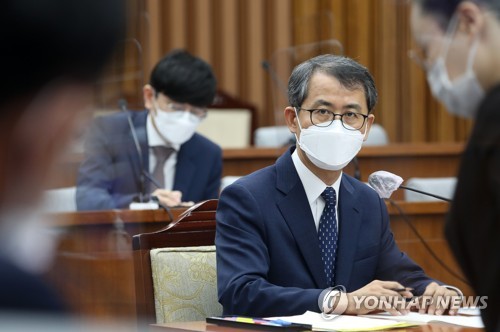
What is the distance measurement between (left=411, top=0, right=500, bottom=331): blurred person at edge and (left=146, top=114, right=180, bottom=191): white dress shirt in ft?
10.5

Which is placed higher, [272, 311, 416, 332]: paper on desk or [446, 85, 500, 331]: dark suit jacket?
[446, 85, 500, 331]: dark suit jacket

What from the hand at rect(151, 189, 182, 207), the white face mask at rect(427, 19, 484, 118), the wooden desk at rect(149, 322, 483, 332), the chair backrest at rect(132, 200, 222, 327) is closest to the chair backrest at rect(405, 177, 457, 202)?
the hand at rect(151, 189, 182, 207)

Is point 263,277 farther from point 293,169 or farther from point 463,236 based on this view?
point 463,236

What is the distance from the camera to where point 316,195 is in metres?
2.36

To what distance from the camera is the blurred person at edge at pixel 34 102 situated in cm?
46

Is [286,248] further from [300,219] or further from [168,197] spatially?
[168,197]

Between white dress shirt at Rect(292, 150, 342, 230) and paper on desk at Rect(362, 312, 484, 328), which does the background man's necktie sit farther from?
paper on desk at Rect(362, 312, 484, 328)

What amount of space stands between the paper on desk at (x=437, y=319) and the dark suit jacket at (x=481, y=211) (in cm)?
81

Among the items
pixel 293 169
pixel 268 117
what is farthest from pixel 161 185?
pixel 268 117

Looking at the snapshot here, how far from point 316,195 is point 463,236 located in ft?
3.88

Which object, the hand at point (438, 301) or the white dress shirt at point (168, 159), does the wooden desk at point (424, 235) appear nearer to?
the white dress shirt at point (168, 159)

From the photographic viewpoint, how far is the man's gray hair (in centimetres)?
237

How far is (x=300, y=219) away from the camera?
7.52 feet

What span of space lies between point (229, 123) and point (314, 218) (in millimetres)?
5144
